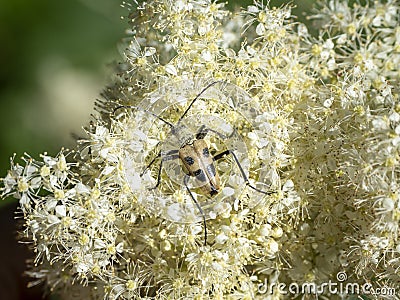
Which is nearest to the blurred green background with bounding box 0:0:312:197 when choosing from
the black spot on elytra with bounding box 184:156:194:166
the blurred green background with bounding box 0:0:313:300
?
the blurred green background with bounding box 0:0:313:300

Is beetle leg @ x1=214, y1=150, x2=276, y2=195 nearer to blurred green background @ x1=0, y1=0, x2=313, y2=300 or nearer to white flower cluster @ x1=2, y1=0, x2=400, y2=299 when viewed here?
white flower cluster @ x1=2, y1=0, x2=400, y2=299

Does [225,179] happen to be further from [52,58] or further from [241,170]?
[52,58]

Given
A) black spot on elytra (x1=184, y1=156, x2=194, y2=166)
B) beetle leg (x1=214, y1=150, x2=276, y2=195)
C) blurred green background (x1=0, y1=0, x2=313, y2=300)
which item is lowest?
beetle leg (x1=214, y1=150, x2=276, y2=195)

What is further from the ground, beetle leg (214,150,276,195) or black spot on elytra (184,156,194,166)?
black spot on elytra (184,156,194,166)

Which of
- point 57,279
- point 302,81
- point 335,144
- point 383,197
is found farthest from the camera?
point 57,279

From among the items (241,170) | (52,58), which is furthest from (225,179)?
(52,58)

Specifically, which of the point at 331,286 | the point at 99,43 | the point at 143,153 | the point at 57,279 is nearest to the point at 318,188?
the point at 331,286

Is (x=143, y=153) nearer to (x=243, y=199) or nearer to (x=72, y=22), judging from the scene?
(x=243, y=199)
